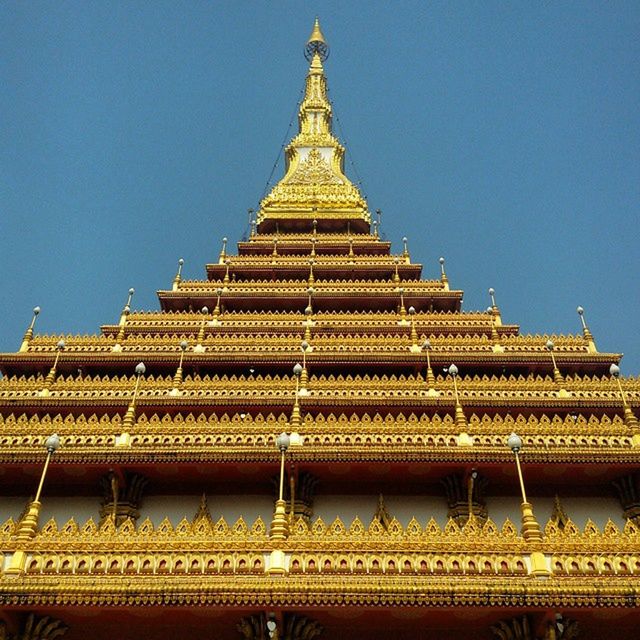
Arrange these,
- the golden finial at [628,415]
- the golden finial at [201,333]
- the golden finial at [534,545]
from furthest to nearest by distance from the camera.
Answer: the golden finial at [201,333]
the golden finial at [628,415]
the golden finial at [534,545]

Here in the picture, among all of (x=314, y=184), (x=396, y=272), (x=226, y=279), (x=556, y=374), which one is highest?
(x=314, y=184)

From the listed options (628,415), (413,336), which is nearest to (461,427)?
(628,415)

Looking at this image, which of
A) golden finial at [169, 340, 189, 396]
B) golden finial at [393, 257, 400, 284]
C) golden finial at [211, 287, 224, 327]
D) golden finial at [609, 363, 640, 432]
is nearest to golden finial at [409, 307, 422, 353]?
golden finial at [393, 257, 400, 284]

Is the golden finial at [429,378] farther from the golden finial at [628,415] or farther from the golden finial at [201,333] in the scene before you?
the golden finial at [201,333]

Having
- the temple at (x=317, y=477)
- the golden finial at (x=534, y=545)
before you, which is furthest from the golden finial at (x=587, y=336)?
the golden finial at (x=534, y=545)

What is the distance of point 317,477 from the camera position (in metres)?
15.3

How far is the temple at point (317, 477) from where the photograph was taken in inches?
418

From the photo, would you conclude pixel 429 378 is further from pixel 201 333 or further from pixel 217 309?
pixel 217 309

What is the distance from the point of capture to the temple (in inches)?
418

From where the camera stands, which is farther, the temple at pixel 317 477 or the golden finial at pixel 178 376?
the golden finial at pixel 178 376

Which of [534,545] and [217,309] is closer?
[534,545]

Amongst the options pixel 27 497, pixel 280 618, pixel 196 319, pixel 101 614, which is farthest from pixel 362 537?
pixel 196 319

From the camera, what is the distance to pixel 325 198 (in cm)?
3828

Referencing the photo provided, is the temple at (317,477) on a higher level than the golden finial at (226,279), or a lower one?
lower
